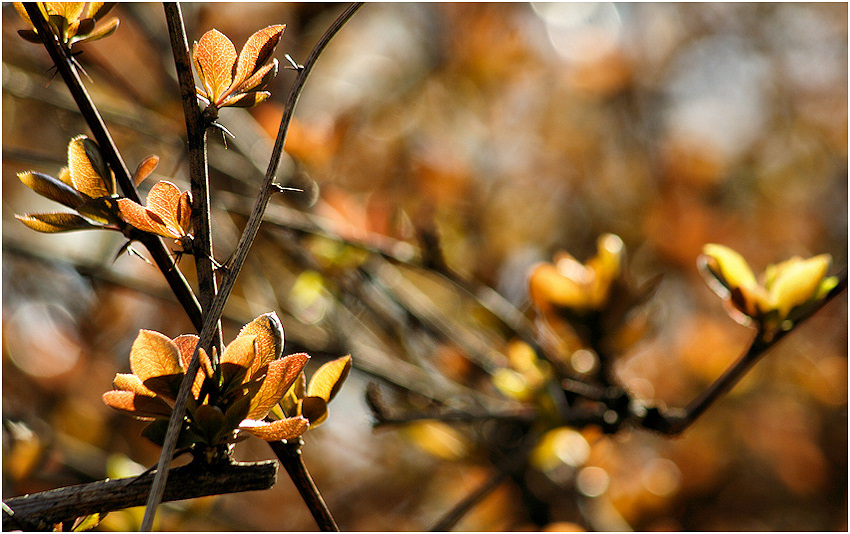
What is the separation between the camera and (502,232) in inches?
93.9

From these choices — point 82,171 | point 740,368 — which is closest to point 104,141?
point 82,171

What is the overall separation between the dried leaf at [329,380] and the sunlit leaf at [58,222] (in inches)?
8.3

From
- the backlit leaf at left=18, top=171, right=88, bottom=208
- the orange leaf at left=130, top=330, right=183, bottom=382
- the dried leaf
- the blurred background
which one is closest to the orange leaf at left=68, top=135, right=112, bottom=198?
the backlit leaf at left=18, top=171, right=88, bottom=208

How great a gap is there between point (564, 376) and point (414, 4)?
84.0 inches

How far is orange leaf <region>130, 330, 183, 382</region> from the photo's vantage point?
44 centimetres

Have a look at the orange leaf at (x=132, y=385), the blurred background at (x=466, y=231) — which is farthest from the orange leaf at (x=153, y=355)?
the blurred background at (x=466, y=231)

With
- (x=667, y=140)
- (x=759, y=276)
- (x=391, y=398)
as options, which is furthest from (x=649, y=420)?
(x=667, y=140)

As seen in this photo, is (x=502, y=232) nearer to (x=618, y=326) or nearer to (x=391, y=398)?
(x=391, y=398)

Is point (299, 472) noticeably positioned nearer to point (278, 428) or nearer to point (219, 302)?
point (278, 428)

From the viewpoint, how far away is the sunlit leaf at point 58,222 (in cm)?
48

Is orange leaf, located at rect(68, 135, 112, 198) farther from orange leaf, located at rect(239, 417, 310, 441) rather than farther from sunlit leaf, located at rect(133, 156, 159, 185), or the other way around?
orange leaf, located at rect(239, 417, 310, 441)

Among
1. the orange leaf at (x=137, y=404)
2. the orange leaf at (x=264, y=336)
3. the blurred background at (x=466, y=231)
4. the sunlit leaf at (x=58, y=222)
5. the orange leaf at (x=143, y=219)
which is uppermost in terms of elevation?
the blurred background at (x=466, y=231)

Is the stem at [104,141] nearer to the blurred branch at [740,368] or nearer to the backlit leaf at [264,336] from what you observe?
the backlit leaf at [264,336]

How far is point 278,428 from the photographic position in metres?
0.45
